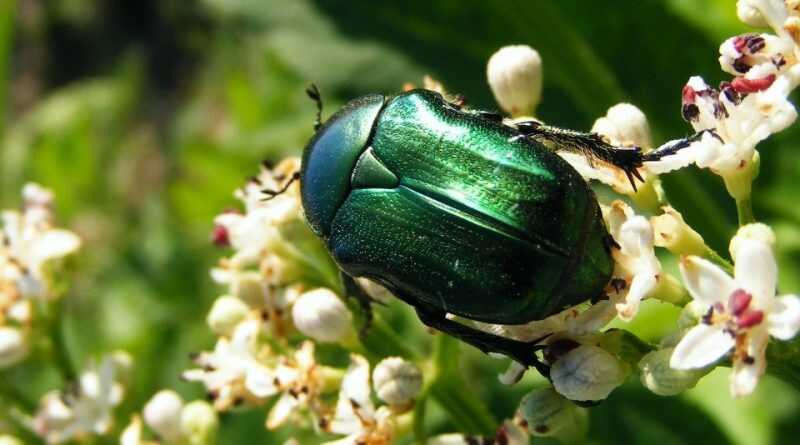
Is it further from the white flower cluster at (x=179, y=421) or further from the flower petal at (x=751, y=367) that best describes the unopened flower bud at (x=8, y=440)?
the flower petal at (x=751, y=367)

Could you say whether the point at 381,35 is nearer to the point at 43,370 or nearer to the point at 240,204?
the point at 240,204

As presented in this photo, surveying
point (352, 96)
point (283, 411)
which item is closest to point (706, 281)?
point (283, 411)

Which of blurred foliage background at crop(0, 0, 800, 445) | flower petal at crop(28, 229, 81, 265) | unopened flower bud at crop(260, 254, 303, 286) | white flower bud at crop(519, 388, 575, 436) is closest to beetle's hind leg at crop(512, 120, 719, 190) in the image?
white flower bud at crop(519, 388, 575, 436)

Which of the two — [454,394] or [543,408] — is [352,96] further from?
[543,408]

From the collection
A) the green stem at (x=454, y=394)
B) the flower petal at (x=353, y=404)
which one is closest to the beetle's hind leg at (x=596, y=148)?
the green stem at (x=454, y=394)

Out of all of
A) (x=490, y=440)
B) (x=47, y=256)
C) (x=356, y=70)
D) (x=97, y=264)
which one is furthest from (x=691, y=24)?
(x=97, y=264)

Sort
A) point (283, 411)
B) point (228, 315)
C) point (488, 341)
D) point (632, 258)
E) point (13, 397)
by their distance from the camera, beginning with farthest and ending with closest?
point (13, 397) < point (228, 315) < point (283, 411) < point (488, 341) < point (632, 258)

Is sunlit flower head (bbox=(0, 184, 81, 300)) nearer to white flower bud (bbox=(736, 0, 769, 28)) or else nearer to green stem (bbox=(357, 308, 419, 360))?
green stem (bbox=(357, 308, 419, 360))
